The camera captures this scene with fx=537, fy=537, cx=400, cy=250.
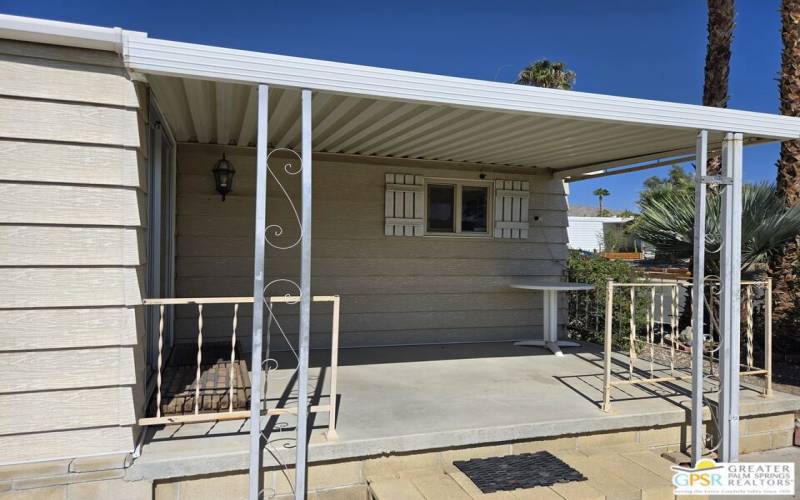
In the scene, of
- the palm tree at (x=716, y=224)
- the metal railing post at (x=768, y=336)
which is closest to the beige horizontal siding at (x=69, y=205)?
the metal railing post at (x=768, y=336)

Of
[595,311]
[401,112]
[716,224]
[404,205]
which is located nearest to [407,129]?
[401,112]

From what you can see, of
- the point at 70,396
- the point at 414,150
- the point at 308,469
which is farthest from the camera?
the point at 414,150

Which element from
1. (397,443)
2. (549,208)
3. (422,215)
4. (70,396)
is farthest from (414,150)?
(70,396)

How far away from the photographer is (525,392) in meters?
3.93

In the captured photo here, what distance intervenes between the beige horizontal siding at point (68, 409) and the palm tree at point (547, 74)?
1764cm

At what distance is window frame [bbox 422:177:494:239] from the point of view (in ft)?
18.4

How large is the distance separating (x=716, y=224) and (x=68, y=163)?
5.66 meters

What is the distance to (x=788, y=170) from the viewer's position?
6.34 metres

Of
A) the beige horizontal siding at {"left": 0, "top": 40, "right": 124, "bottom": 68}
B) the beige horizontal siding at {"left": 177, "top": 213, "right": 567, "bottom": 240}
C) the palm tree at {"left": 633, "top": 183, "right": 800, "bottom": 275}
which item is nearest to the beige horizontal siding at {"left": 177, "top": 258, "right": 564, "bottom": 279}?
the beige horizontal siding at {"left": 177, "top": 213, "right": 567, "bottom": 240}

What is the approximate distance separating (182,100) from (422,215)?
9.02 feet

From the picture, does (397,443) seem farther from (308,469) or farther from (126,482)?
(126,482)

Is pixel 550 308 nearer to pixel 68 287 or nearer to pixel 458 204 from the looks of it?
pixel 458 204

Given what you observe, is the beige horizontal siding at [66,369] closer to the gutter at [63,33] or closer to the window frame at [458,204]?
the gutter at [63,33]

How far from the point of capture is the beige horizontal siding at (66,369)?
2416mm
